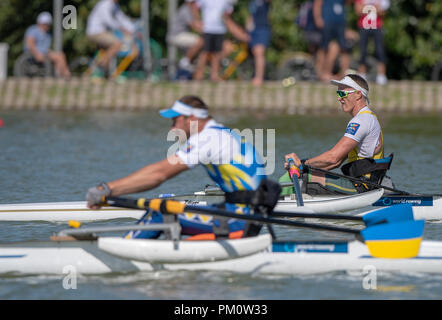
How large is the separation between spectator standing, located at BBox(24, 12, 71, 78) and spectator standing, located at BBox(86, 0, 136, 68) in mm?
1176

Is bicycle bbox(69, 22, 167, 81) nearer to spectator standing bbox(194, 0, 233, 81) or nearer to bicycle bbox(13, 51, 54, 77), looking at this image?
bicycle bbox(13, 51, 54, 77)

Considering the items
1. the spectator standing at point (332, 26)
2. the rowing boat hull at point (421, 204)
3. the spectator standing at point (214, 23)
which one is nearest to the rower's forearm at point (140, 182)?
the rowing boat hull at point (421, 204)

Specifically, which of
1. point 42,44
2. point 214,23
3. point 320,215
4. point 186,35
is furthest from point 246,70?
point 320,215

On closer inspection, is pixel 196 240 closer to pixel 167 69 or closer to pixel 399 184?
pixel 399 184

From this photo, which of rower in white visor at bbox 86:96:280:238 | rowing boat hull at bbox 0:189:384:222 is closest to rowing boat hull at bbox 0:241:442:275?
rower in white visor at bbox 86:96:280:238

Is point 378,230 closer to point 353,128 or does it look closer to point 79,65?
point 353,128

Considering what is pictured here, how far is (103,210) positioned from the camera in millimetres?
10234

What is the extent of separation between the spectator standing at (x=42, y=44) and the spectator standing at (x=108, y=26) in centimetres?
118

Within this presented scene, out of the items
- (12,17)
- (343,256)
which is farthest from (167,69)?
(343,256)

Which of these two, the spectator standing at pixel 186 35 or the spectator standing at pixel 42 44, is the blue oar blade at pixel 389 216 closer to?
the spectator standing at pixel 186 35

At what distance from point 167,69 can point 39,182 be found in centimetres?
961

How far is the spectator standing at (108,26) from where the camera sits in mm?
19578

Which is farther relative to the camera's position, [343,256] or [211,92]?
[211,92]

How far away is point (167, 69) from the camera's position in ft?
72.1
